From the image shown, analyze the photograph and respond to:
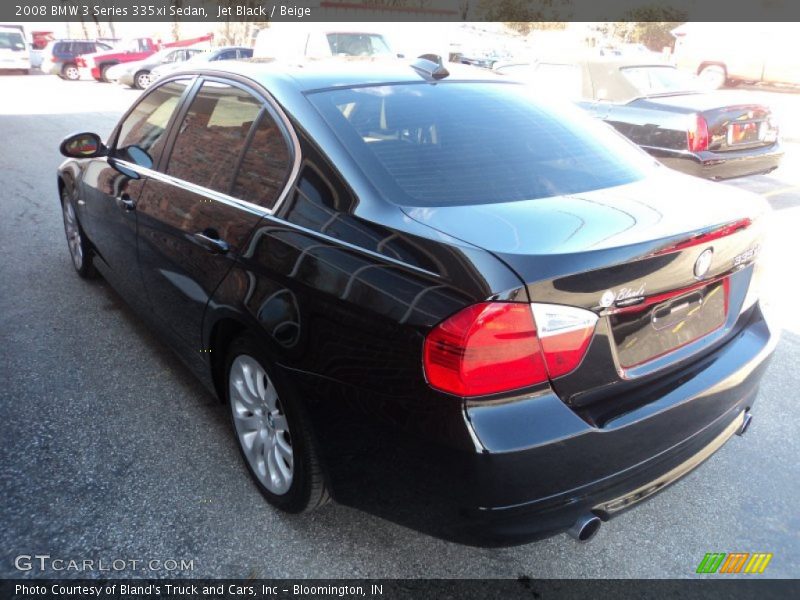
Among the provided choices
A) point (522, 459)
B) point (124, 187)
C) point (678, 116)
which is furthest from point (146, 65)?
point (522, 459)

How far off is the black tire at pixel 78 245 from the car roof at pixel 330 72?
1.88 m

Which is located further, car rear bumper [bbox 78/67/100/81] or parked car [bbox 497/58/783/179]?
car rear bumper [bbox 78/67/100/81]

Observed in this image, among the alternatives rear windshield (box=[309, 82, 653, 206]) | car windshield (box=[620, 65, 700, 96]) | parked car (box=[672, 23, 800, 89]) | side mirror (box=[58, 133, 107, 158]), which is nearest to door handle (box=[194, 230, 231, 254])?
rear windshield (box=[309, 82, 653, 206])

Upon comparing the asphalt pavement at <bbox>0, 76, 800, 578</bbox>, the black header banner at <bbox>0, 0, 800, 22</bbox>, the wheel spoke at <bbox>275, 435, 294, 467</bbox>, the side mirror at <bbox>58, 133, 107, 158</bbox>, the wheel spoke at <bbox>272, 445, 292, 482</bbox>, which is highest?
the black header banner at <bbox>0, 0, 800, 22</bbox>

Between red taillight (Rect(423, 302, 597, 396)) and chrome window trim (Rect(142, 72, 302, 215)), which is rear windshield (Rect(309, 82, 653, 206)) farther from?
red taillight (Rect(423, 302, 597, 396))

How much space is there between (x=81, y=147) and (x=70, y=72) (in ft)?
80.8

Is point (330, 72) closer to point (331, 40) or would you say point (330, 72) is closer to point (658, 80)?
point (658, 80)

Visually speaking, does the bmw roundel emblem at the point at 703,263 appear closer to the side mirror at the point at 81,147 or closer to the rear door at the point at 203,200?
the rear door at the point at 203,200

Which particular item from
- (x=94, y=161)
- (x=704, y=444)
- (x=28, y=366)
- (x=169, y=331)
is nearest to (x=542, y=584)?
(x=704, y=444)

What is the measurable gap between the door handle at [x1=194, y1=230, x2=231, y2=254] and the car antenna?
1.13m

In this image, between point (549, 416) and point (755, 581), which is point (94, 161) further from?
point (755, 581)

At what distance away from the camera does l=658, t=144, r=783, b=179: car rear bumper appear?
6586 mm

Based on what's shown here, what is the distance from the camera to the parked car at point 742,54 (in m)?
19.4

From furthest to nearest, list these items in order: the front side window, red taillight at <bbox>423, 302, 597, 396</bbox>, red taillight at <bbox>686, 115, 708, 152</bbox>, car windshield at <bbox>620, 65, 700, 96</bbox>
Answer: car windshield at <bbox>620, 65, 700, 96</bbox>, red taillight at <bbox>686, 115, 708, 152</bbox>, the front side window, red taillight at <bbox>423, 302, 597, 396</bbox>
